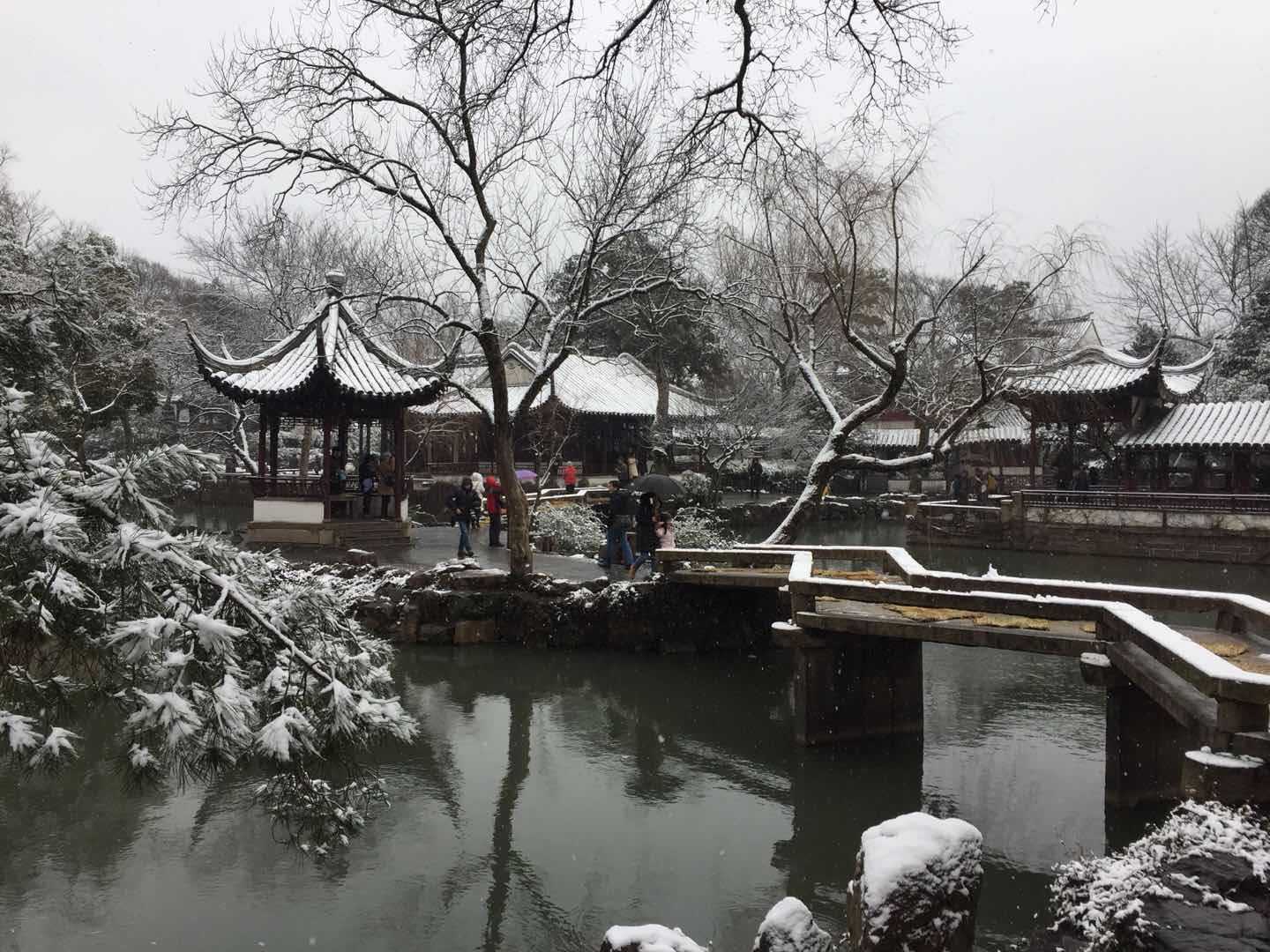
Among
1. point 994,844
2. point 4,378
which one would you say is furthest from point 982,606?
point 4,378

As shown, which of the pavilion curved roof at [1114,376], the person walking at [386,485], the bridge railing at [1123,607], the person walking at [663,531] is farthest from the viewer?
the pavilion curved roof at [1114,376]

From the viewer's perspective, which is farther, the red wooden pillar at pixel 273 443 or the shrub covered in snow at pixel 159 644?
the red wooden pillar at pixel 273 443

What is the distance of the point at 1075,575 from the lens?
2041 centimetres

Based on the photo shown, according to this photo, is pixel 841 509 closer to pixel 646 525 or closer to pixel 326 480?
pixel 646 525

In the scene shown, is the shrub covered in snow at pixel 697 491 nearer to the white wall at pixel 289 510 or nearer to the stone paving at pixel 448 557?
the stone paving at pixel 448 557

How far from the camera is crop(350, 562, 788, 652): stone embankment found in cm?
1292

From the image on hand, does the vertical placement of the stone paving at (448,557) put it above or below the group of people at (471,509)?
below

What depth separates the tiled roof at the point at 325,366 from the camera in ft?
55.0

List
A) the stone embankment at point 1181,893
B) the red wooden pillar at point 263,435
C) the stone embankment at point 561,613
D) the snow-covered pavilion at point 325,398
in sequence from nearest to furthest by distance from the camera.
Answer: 1. the stone embankment at point 1181,893
2. the stone embankment at point 561,613
3. the snow-covered pavilion at point 325,398
4. the red wooden pillar at point 263,435

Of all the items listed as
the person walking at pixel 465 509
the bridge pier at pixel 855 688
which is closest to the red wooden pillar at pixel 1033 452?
the person walking at pixel 465 509

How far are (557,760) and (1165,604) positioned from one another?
17.5 feet

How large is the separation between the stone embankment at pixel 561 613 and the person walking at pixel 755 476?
57.1 ft

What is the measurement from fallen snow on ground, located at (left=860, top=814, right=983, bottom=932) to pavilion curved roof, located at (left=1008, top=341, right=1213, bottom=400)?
20736 mm

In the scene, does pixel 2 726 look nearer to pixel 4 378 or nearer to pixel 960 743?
pixel 4 378
